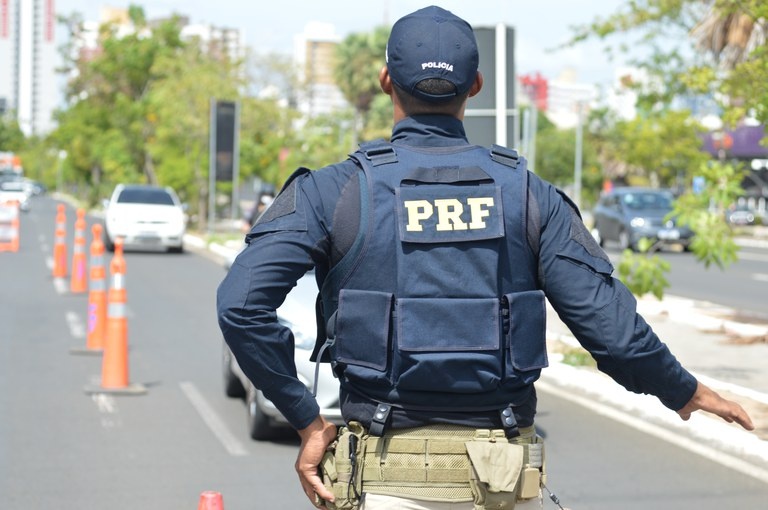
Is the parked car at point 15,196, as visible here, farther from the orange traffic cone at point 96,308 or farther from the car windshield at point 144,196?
the orange traffic cone at point 96,308

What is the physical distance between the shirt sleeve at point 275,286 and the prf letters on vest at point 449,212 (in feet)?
0.64

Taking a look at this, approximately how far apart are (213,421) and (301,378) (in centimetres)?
136

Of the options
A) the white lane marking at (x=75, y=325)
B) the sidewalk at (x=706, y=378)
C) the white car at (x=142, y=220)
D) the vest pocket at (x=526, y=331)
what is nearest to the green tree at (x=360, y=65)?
the white car at (x=142, y=220)

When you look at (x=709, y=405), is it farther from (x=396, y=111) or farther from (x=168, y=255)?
(x=168, y=255)

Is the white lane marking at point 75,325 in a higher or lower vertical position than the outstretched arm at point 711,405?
lower

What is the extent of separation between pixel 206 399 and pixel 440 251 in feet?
24.7

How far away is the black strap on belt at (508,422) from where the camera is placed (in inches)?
118

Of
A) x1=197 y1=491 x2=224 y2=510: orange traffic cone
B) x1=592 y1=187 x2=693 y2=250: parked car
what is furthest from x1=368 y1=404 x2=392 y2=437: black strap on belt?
x1=592 y1=187 x2=693 y2=250: parked car

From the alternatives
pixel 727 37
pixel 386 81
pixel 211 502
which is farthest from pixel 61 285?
pixel 386 81

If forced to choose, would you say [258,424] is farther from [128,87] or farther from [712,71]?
[128,87]

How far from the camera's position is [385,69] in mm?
3193

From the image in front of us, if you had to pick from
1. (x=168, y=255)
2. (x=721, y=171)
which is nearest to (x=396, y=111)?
(x=721, y=171)

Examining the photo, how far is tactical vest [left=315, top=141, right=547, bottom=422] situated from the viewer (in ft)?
9.70

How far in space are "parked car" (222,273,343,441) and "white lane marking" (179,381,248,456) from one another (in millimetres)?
166
